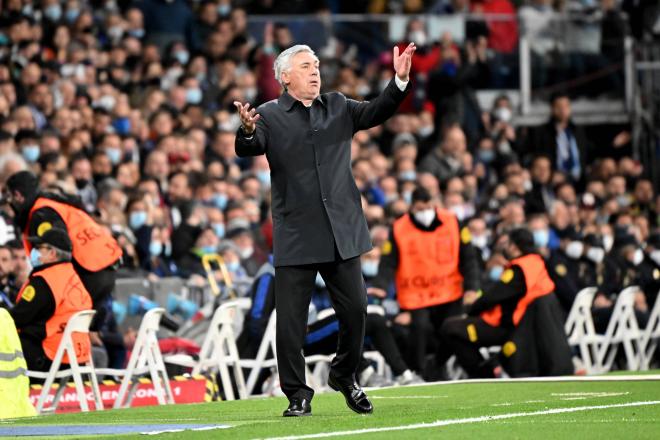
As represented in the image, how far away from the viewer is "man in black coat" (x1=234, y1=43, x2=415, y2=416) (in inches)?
398

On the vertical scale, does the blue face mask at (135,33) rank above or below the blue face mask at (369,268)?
above

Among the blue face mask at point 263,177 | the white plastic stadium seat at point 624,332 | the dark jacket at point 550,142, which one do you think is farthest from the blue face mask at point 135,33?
the white plastic stadium seat at point 624,332

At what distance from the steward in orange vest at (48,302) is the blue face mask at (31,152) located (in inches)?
191

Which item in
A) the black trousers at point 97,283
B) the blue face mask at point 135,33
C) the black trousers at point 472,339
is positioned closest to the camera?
the black trousers at point 97,283

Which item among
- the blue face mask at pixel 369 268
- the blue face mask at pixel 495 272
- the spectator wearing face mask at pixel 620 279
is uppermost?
the blue face mask at pixel 369 268

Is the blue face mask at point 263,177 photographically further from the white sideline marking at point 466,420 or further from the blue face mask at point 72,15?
the white sideline marking at point 466,420

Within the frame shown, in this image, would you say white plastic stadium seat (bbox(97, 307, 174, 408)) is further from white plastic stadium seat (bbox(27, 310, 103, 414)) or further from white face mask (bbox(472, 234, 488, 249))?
white face mask (bbox(472, 234, 488, 249))

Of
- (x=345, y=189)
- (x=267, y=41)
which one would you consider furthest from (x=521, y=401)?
(x=267, y=41)

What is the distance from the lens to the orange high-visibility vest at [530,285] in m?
15.8

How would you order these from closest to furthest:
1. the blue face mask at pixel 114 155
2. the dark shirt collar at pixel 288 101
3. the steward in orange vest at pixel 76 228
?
the dark shirt collar at pixel 288 101 → the steward in orange vest at pixel 76 228 → the blue face mask at pixel 114 155

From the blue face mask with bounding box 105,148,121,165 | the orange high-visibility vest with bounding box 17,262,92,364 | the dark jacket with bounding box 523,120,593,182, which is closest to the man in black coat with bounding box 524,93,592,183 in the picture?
the dark jacket with bounding box 523,120,593,182

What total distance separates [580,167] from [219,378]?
37.3 feet

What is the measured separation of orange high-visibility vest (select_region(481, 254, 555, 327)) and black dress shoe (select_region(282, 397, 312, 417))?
5.90 m

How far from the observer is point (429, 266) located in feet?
55.8
